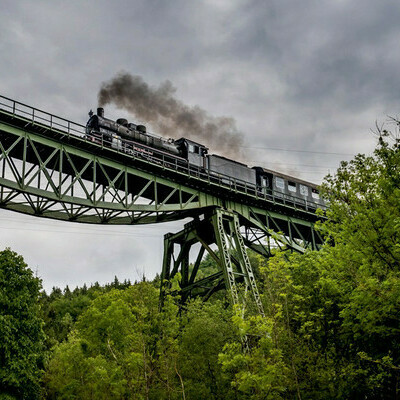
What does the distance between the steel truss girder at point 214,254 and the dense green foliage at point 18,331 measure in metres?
8.34

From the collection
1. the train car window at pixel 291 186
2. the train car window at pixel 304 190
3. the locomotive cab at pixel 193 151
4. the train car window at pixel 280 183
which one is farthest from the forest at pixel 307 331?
the train car window at pixel 304 190

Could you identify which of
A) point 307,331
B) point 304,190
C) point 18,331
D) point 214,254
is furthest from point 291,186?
point 18,331

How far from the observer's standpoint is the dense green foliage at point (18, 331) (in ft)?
75.8

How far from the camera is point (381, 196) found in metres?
12.7

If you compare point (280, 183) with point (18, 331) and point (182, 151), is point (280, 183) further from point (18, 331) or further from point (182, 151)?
point (18, 331)

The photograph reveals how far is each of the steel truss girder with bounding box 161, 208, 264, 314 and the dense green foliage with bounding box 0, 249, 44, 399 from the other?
8.34 meters

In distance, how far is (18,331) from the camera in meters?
24.7

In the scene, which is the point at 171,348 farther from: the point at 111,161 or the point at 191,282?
the point at 111,161

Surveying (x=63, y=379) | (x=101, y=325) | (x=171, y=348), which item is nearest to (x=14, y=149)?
(x=171, y=348)

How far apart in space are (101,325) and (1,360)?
9774 mm

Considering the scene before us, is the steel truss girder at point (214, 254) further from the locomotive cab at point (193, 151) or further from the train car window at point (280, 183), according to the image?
the train car window at point (280, 183)

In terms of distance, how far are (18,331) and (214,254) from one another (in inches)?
476

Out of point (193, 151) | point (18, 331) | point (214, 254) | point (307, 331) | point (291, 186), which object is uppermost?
point (193, 151)

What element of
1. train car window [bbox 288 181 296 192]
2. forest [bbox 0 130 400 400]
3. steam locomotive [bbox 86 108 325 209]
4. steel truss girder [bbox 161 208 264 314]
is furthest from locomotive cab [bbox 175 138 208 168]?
forest [bbox 0 130 400 400]
